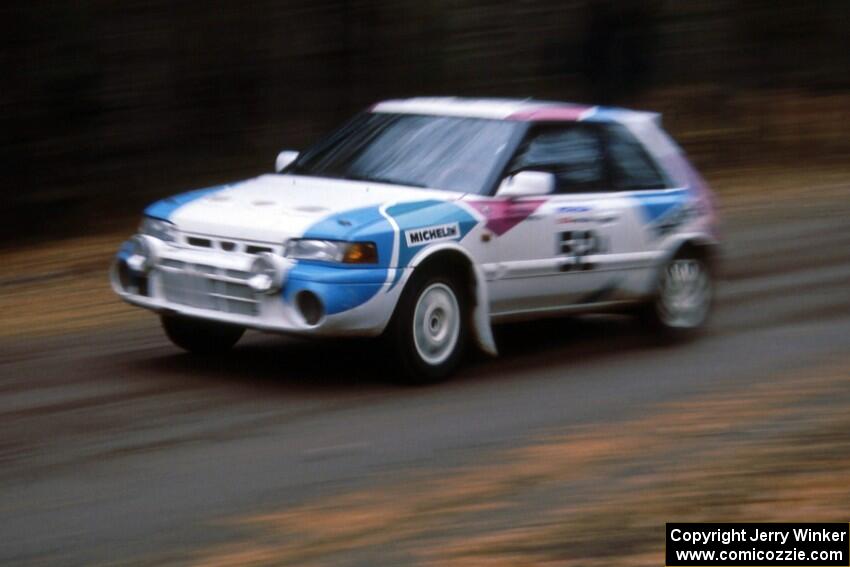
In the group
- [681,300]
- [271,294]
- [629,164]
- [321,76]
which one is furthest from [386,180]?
[321,76]

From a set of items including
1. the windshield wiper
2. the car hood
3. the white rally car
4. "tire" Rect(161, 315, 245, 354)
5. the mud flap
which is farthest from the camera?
"tire" Rect(161, 315, 245, 354)

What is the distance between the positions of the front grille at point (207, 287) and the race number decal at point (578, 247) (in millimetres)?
2152

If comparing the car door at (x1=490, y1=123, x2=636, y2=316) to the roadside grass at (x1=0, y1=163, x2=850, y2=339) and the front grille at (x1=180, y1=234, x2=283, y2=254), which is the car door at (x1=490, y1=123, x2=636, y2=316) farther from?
the roadside grass at (x1=0, y1=163, x2=850, y2=339)

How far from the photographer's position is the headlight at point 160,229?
878 cm

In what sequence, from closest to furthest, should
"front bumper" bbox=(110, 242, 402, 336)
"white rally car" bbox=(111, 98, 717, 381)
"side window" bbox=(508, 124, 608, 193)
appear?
"front bumper" bbox=(110, 242, 402, 336) < "white rally car" bbox=(111, 98, 717, 381) < "side window" bbox=(508, 124, 608, 193)

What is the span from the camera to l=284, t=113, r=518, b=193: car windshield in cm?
920

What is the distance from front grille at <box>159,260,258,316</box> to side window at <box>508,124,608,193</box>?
6.40ft

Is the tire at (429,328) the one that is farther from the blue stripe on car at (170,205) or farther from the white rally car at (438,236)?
the blue stripe on car at (170,205)

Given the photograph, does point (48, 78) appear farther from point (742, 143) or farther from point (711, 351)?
point (742, 143)

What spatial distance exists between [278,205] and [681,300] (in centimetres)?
330

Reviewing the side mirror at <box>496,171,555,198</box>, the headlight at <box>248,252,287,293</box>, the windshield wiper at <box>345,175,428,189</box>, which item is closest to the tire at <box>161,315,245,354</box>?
the headlight at <box>248,252,287,293</box>

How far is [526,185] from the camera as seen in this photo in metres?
8.99

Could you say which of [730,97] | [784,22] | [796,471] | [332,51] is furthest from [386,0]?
[796,471]

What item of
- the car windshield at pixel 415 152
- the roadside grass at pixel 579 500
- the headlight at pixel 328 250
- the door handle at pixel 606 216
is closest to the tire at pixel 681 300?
the door handle at pixel 606 216
